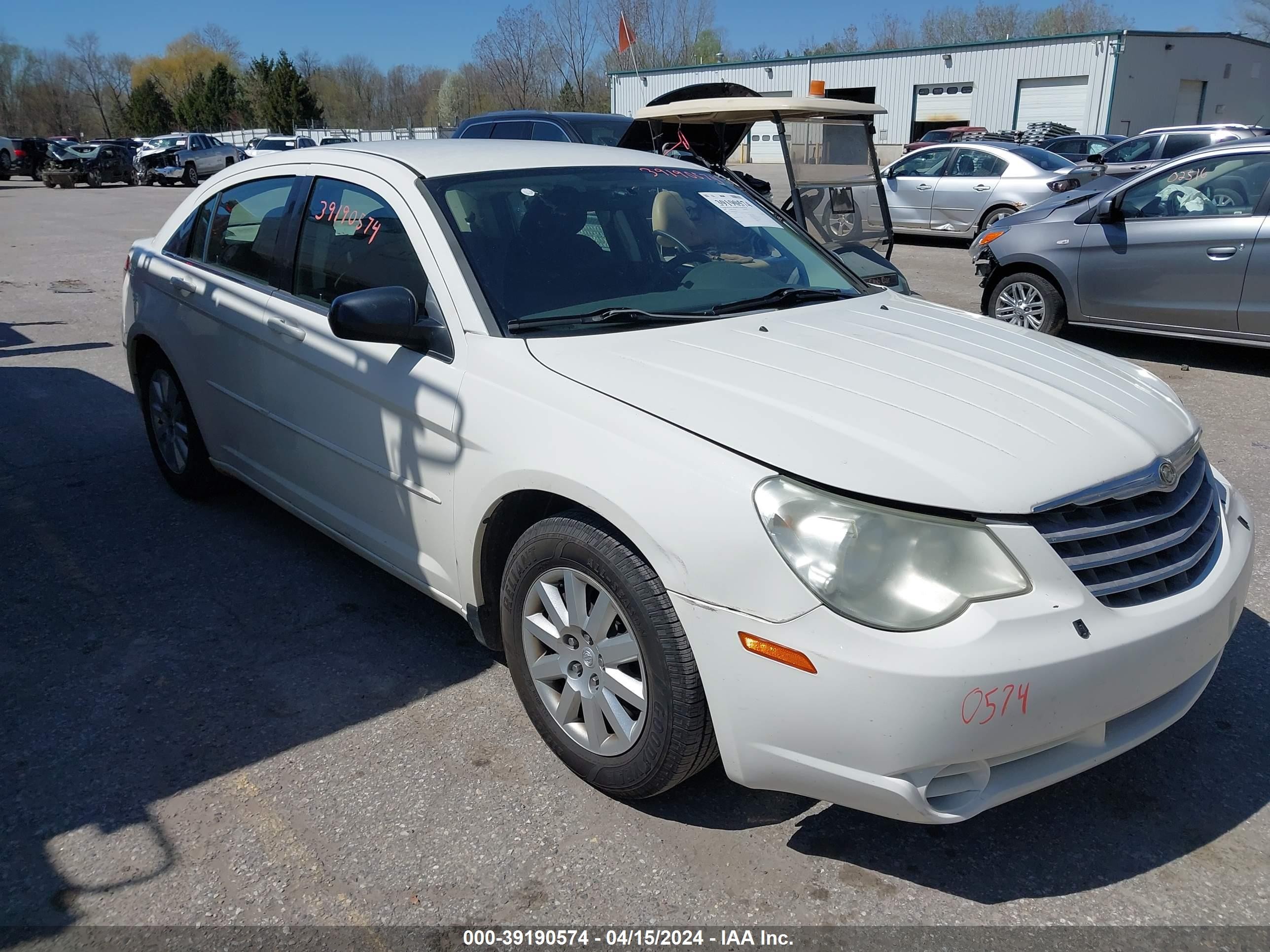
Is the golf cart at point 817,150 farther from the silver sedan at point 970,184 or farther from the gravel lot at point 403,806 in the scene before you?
the silver sedan at point 970,184

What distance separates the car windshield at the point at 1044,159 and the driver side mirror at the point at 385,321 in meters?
13.8

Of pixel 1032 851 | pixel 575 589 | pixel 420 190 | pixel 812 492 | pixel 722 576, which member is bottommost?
pixel 1032 851

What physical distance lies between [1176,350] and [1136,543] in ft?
22.8

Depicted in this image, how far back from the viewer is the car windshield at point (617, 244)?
10.8ft

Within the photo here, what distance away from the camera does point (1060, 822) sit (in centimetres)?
272

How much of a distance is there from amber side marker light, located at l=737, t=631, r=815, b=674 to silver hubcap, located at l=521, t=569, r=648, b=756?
0.35 m

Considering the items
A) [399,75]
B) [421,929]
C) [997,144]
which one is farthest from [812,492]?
[399,75]

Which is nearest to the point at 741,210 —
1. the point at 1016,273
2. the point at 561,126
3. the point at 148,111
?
the point at 1016,273

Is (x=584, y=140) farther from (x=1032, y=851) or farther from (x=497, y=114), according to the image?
(x=1032, y=851)

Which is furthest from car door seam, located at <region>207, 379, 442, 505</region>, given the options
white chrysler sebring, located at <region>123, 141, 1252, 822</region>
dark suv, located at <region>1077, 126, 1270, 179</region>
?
dark suv, located at <region>1077, 126, 1270, 179</region>

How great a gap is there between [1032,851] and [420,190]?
106 inches

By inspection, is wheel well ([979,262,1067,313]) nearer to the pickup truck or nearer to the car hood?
the car hood

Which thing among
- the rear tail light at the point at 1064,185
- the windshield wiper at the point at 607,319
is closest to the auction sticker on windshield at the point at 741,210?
the windshield wiper at the point at 607,319

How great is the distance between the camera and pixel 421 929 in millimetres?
2381
